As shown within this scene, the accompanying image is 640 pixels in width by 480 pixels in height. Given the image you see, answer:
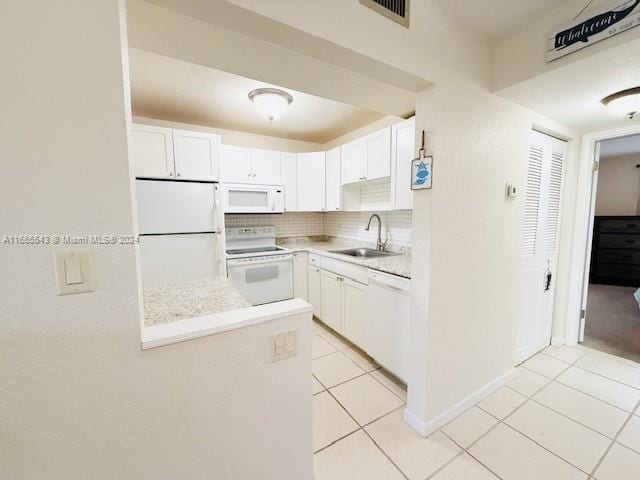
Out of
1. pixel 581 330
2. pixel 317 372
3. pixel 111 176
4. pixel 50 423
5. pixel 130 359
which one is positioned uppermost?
pixel 111 176

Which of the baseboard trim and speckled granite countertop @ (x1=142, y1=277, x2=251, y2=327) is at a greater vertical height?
speckled granite countertop @ (x1=142, y1=277, x2=251, y2=327)

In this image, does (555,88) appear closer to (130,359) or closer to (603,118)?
(603,118)

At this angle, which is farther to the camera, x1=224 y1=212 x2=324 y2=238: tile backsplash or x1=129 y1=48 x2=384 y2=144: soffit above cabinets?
x1=224 y1=212 x2=324 y2=238: tile backsplash

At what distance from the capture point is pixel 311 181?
3.48 meters

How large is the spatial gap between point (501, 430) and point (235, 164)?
3413 mm

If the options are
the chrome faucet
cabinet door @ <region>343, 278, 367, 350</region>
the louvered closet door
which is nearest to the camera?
the louvered closet door

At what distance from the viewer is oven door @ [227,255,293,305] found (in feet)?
9.46

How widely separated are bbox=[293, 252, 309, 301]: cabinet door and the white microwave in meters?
0.67

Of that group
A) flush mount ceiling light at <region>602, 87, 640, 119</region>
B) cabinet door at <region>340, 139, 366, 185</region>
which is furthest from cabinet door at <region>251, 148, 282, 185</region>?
flush mount ceiling light at <region>602, 87, 640, 119</region>

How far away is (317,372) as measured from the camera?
2.20 m

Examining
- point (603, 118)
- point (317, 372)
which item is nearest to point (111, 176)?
point (317, 372)

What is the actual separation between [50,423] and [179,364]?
0.33 metres

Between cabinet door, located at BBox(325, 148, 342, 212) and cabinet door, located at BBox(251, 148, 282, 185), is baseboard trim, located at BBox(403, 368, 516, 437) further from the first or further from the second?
cabinet door, located at BBox(251, 148, 282, 185)

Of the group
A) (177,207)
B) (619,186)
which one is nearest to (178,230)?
(177,207)
